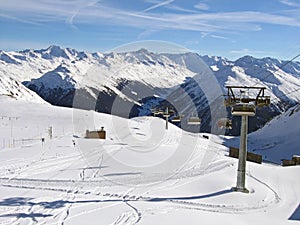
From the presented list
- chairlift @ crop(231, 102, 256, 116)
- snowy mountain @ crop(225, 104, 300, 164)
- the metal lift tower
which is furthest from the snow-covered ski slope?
snowy mountain @ crop(225, 104, 300, 164)

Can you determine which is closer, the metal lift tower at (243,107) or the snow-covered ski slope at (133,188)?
the snow-covered ski slope at (133,188)

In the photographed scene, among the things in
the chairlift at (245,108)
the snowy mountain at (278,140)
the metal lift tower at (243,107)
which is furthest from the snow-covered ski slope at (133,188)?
the snowy mountain at (278,140)

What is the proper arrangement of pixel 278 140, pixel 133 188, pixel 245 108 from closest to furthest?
pixel 133 188
pixel 245 108
pixel 278 140

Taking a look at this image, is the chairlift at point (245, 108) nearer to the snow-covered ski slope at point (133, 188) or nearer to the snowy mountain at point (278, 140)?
the snow-covered ski slope at point (133, 188)

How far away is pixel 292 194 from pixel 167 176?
23.5ft

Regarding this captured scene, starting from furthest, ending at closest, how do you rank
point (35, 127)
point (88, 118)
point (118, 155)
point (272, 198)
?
1. point (88, 118)
2. point (35, 127)
3. point (118, 155)
4. point (272, 198)

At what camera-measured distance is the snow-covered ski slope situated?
51.9 feet

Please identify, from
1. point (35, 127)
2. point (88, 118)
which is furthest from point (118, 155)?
point (88, 118)

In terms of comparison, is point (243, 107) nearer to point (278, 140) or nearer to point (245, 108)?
point (245, 108)

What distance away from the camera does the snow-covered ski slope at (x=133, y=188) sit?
15.8 m

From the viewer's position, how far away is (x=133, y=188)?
20.6 meters

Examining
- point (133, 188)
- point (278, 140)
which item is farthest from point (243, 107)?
point (278, 140)

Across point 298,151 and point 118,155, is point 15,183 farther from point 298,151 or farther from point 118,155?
point 298,151

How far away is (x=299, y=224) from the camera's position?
17.5 meters
